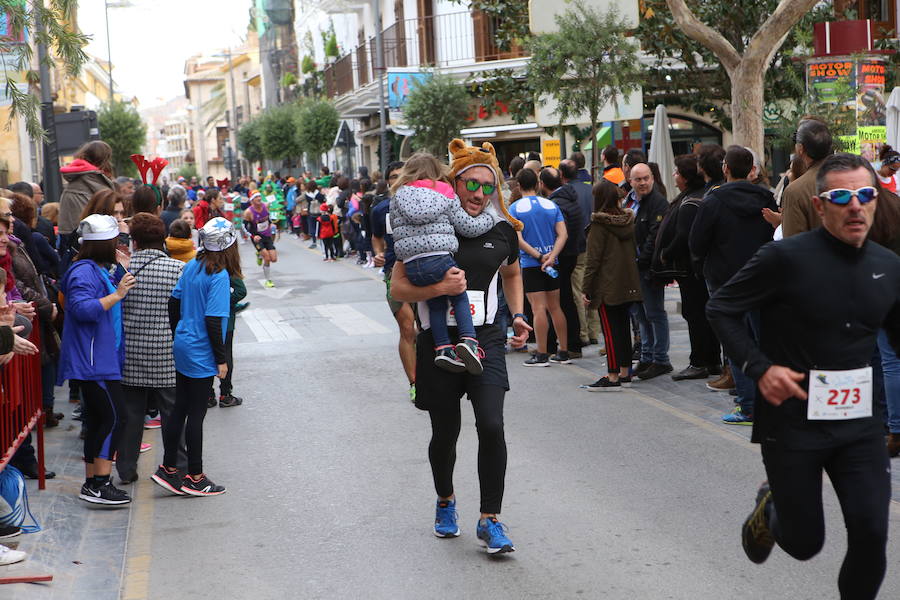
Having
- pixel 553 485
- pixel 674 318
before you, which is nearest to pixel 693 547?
pixel 553 485

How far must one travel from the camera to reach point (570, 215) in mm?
11617

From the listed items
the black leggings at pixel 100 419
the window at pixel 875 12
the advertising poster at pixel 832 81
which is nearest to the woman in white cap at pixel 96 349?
the black leggings at pixel 100 419

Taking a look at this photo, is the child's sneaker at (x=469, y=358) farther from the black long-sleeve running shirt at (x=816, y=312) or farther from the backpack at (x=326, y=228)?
the backpack at (x=326, y=228)

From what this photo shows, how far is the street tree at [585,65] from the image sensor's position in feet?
51.0

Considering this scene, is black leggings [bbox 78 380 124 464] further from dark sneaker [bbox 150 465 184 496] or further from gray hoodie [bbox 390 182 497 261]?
gray hoodie [bbox 390 182 497 261]

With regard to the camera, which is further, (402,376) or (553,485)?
(402,376)

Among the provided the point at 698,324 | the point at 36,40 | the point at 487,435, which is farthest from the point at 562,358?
the point at 487,435

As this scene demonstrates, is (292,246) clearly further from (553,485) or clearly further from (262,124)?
(553,485)

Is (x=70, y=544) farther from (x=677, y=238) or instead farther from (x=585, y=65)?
(x=585, y=65)

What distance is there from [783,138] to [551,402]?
6387mm

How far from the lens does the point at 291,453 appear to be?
26.9 feet

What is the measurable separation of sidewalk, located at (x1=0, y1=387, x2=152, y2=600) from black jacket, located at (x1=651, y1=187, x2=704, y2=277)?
4.49 metres

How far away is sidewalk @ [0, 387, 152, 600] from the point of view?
5438 mm

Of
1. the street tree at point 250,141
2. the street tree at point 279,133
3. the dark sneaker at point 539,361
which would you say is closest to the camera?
the dark sneaker at point 539,361
